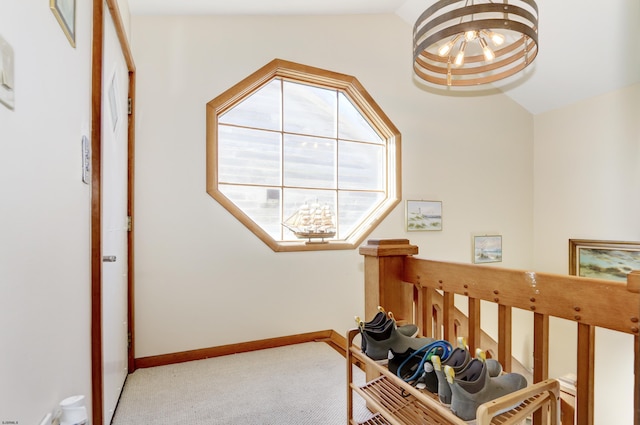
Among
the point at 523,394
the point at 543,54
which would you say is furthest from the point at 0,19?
the point at 543,54

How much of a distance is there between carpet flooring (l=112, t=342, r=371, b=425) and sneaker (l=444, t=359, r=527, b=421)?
828 mm

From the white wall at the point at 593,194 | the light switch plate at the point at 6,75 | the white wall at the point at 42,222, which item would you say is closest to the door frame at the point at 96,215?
the white wall at the point at 42,222

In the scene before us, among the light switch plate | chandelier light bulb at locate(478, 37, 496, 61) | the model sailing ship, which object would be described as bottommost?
the model sailing ship

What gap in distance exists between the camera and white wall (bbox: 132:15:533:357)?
2.35 m

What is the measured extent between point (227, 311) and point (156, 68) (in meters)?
1.87

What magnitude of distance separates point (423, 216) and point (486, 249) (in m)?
1.02

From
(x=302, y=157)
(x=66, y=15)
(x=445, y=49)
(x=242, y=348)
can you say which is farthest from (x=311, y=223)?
(x=66, y=15)

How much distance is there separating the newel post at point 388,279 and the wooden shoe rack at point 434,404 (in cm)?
29

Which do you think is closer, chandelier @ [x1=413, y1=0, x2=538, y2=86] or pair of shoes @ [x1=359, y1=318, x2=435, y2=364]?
pair of shoes @ [x1=359, y1=318, x2=435, y2=364]

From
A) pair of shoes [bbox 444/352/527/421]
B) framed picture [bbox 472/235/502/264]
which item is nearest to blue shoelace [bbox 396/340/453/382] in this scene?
pair of shoes [bbox 444/352/527/421]

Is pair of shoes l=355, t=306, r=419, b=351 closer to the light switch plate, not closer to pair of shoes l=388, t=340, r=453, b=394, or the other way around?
pair of shoes l=388, t=340, r=453, b=394

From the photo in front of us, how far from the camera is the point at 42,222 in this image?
91 centimetres

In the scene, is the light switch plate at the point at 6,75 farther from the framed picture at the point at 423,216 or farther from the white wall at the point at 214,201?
the framed picture at the point at 423,216

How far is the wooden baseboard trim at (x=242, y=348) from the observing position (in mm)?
2287
